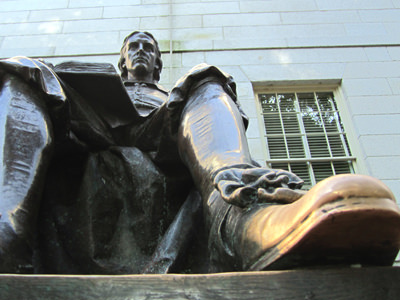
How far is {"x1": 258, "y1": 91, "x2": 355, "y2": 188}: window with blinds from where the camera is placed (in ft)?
16.3

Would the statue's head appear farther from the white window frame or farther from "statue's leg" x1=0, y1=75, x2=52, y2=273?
the white window frame

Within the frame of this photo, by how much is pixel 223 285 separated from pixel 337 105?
16.1ft

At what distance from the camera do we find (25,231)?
3.96 ft

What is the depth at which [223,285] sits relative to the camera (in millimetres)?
869

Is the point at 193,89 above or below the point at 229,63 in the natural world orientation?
below

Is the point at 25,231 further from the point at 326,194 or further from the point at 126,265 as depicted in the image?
the point at 326,194

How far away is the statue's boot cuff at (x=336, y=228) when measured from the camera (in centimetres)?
81

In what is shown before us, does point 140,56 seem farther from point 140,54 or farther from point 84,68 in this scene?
point 84,68

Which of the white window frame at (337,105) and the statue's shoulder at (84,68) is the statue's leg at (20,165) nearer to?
the statue's shoulder at (84,68)

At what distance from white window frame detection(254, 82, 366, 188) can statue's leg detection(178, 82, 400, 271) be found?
3455mm

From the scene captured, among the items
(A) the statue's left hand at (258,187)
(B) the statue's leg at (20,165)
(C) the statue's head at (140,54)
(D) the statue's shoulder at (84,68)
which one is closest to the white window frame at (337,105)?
(C) the statue's head at (140,54)

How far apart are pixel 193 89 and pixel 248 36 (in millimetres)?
4388

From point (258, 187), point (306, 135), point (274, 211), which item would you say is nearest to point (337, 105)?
point (306, 135)

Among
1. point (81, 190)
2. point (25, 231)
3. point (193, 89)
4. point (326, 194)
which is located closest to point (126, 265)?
point (81, 190)
